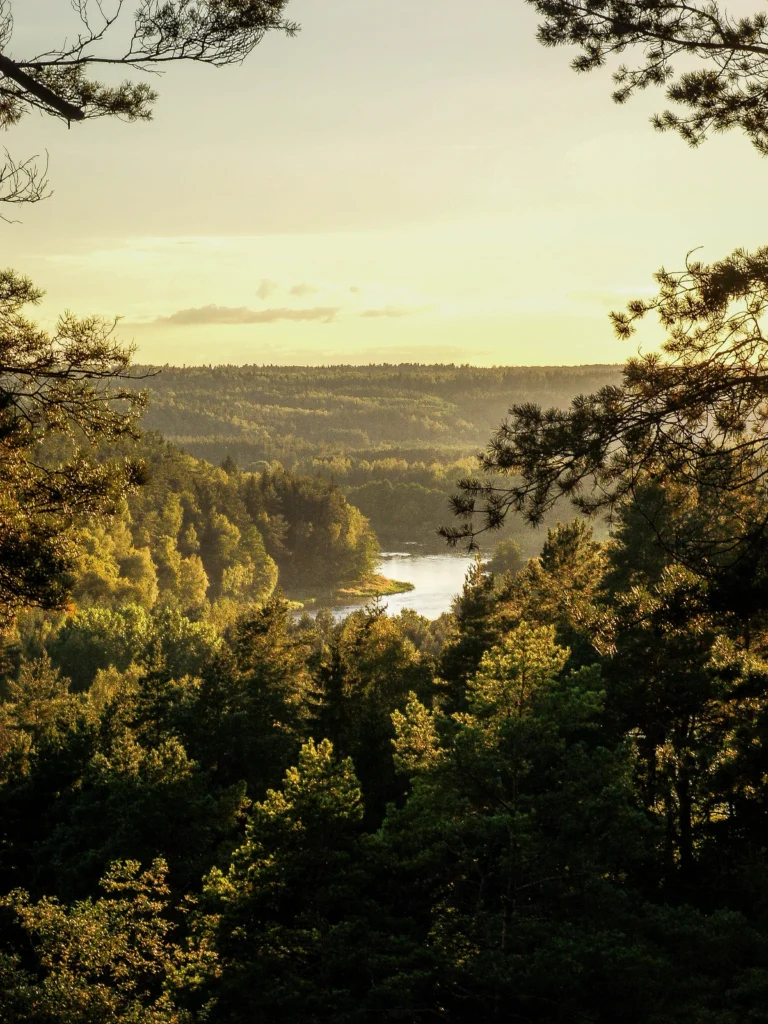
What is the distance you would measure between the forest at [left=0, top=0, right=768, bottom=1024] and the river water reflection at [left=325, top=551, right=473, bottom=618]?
7576cm

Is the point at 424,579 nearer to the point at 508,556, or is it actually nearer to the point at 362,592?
the point at 362,592

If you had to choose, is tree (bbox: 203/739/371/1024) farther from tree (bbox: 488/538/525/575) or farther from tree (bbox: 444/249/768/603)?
tree (bbox: 488/538/525/575)

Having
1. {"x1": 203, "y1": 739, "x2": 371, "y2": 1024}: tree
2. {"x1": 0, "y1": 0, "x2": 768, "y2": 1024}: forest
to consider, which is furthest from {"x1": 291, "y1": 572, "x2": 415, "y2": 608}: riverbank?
{"x1": 203, "y1": 739, "x2": 371, "y2": 1024}: tree

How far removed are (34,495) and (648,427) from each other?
6.62m

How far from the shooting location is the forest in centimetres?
1004

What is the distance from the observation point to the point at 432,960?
15.9m

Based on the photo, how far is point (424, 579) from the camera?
138 metres

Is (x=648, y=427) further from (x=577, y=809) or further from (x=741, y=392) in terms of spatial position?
(x=577, y=809)

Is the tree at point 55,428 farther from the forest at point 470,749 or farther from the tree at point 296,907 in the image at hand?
the tree at point 296,907

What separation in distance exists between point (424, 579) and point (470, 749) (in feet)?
396

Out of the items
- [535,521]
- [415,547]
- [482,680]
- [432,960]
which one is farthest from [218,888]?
[415,547]

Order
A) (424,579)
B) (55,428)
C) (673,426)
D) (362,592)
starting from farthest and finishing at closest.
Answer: (424,579)
(362,592)
(55,428)
(673,426)

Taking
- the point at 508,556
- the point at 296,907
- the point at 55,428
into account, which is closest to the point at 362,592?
the point at 508,556

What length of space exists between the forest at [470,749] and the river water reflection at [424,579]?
75.8 m
